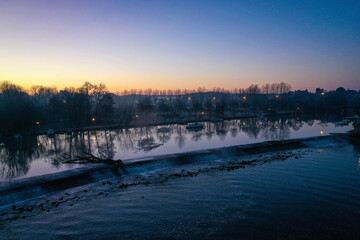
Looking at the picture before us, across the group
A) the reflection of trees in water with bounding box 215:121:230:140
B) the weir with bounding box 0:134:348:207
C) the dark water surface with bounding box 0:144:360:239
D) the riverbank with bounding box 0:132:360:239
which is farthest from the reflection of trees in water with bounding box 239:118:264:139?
the dark water surface with bounding box 0:144:360:239

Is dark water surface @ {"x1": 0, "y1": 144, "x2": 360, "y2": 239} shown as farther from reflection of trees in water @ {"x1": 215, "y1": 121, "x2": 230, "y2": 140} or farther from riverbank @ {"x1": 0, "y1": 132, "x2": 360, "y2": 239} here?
reflection of trees in water @ {"x1": 215, "y1": 121, "x2": 230, "y2": 140}

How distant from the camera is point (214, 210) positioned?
1550 cm

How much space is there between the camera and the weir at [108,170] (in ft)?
64.0

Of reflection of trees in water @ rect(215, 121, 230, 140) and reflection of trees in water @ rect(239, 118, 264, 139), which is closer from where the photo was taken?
reflection of trees in water @ rect(215, 121, 230, 140)

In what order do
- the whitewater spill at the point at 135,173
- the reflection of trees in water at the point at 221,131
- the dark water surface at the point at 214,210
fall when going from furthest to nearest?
the reflection of trees in water at the point at 221,131 < the whitewater spill at the point at 135,173 < the dark water surface at the point at 214,210

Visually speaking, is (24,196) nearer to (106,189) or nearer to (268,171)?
(106,189)

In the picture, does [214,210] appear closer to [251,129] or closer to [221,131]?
[221,131]

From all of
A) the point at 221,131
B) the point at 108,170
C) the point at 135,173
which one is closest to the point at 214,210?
the point at 135,173

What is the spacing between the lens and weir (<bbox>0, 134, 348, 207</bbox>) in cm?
1950

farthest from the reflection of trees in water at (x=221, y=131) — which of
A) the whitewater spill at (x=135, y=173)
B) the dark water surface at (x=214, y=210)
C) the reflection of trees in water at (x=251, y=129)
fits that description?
the dark water surface at (x=214, y=210)

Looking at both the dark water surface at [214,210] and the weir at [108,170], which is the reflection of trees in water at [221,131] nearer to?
the weir at [108,170]

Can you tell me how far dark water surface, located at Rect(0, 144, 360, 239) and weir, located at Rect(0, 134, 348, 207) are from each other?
2.00 metres

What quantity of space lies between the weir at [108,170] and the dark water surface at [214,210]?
6.57 ft

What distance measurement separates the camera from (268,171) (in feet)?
78.7
